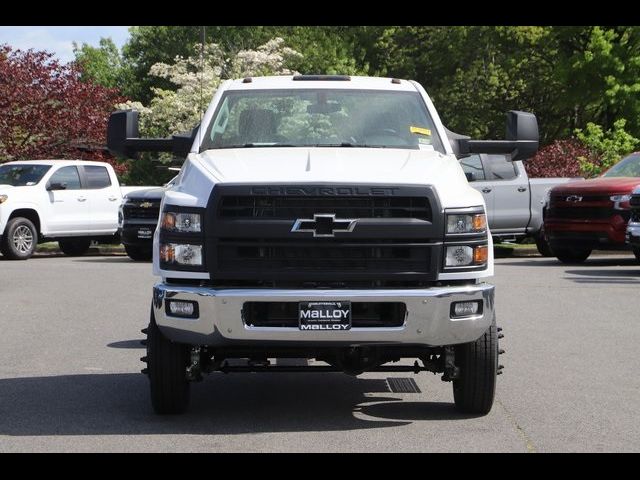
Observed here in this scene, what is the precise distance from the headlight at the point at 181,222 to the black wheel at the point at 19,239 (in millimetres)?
18319

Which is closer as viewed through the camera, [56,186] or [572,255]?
[572,255]

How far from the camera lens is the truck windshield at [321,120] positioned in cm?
915

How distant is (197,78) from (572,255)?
31.1 metres

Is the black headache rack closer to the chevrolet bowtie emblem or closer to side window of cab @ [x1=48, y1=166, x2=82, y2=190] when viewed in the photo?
the chevrolet bowtie emblem

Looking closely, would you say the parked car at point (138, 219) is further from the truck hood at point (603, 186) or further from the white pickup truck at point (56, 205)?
the truck hood at point (603, 186)

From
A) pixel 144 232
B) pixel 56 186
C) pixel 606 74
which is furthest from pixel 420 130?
pixel 606 74

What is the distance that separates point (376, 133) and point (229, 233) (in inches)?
74.7

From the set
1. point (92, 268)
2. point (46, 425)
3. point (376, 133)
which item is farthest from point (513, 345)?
point (92, 268)

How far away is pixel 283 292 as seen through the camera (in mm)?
7582

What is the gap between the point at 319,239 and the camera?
7672 millimetres

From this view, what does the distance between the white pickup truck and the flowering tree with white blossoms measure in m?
22.3

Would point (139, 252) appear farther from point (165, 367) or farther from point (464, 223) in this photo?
point (464, 223)

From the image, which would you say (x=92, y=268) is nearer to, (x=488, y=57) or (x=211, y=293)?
(x=211, y=293)
